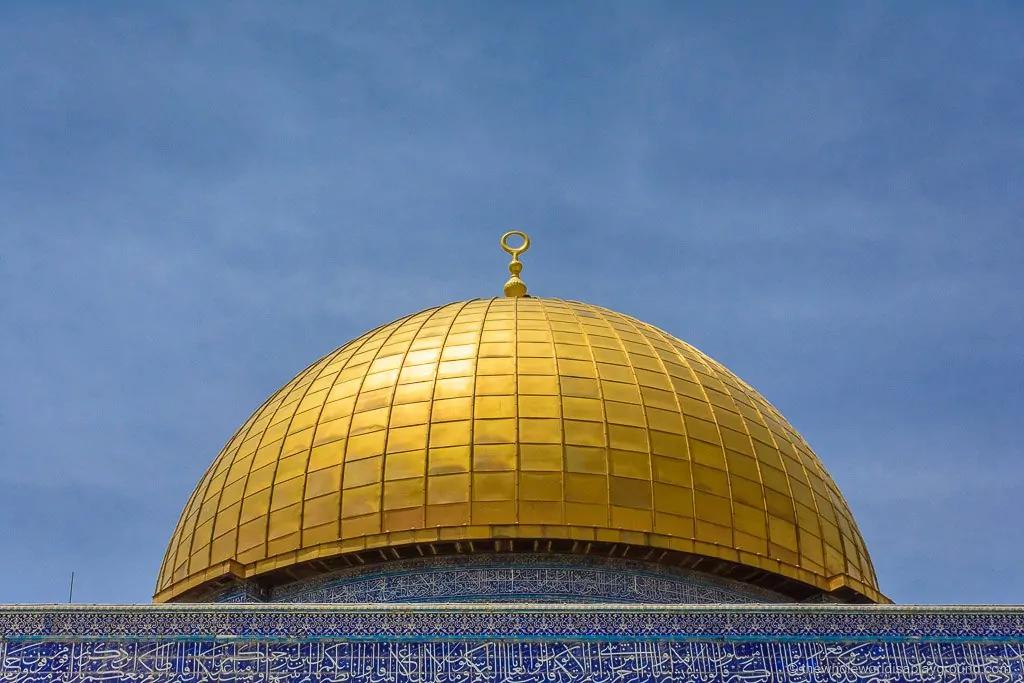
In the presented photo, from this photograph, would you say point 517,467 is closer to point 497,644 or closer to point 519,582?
point 519,582

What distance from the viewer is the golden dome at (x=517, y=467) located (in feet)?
30.8

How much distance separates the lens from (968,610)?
7.75m

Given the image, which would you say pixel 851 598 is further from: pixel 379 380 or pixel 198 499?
pixel 198 499

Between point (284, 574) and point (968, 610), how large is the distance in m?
4.14

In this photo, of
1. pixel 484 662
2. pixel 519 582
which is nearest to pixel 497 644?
pixel 484 662

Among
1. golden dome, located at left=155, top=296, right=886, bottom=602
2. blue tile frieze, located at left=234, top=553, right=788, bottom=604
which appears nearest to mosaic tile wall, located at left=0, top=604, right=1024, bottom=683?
blue tile frieze, located at left=234, top=553, right=788, bottom=604

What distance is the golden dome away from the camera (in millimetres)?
9398

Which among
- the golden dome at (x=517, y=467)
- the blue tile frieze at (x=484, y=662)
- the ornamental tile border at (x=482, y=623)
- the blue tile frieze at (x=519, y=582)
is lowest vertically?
the blue tile frieze at (x=484, y=662)

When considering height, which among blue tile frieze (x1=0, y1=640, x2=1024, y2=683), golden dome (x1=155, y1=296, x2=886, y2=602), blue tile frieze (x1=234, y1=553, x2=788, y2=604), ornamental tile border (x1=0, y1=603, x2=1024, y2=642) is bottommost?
blue tile frieze (x1=0, y1=640, x2=1024, y2=683)

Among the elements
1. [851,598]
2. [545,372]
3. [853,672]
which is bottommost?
[853,672]

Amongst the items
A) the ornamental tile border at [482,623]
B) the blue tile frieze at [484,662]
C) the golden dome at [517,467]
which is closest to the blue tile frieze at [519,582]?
the golden dome at [517,467]

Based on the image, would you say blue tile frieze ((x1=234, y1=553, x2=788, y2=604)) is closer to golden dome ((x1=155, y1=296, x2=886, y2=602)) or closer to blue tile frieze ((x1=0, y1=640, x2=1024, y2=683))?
golden dome ((x1=155, y1=296, x2=886, y2=602))

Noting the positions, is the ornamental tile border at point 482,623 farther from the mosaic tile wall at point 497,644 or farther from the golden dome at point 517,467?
the golden dome at point 517,467

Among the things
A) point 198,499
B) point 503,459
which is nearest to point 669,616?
point 503,459
